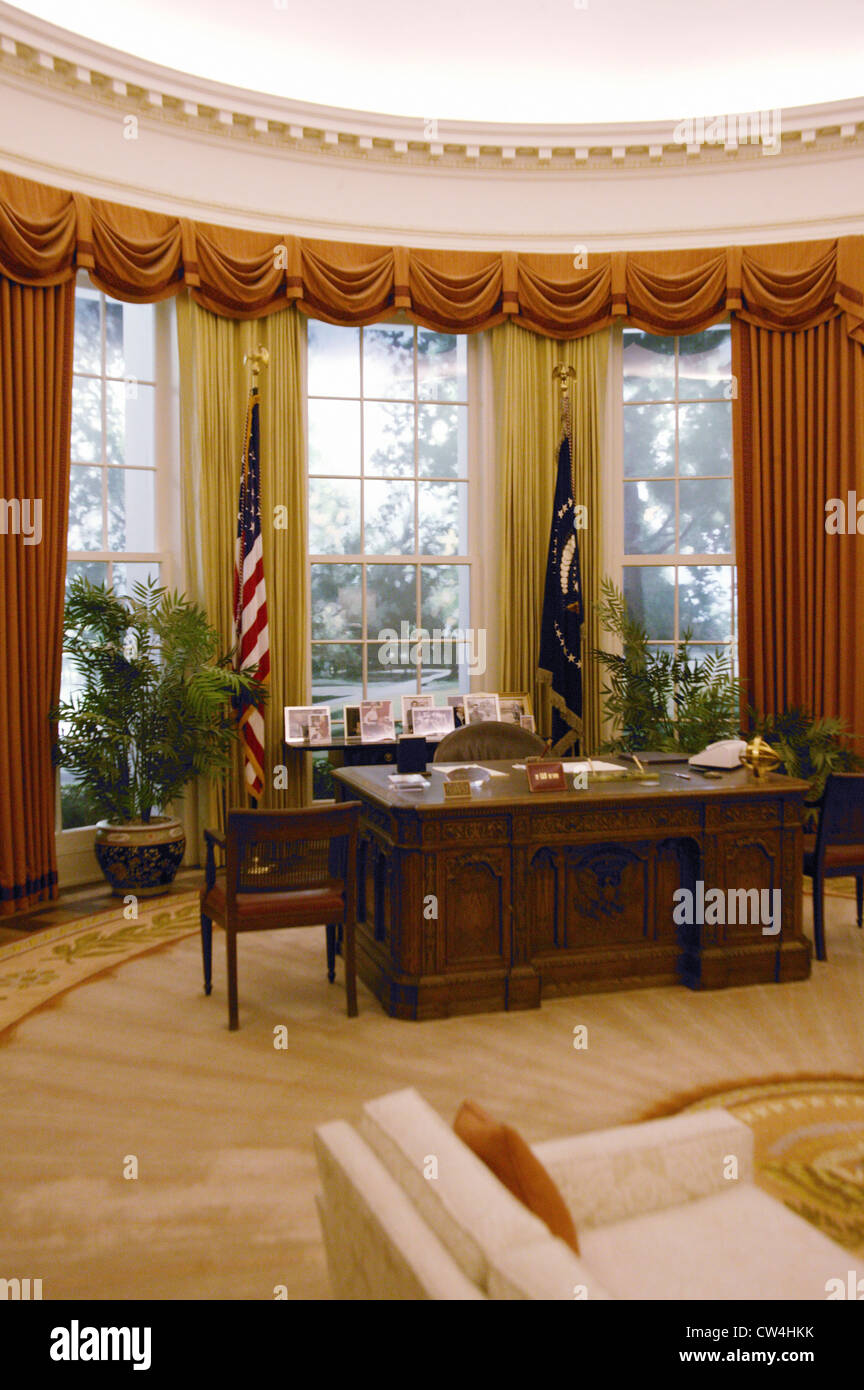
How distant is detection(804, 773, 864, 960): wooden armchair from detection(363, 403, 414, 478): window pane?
3607 mm

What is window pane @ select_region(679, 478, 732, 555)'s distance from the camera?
277 inches

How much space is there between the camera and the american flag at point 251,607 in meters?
6.07

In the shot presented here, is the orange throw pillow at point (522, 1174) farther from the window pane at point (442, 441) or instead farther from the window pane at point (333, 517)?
the window pane at point (442, 441)

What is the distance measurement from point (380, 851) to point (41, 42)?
4355 millimetres

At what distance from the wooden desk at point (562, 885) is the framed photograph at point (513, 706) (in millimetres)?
2145

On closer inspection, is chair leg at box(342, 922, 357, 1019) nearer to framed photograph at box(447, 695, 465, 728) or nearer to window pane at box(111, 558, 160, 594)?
framed photograph at box(447, 695, 465, 728)

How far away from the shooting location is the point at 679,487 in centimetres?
704

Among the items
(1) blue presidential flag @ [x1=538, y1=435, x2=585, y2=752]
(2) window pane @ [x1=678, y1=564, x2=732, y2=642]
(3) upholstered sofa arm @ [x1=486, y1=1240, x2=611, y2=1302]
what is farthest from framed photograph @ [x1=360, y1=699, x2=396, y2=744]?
(3) upholstered sofa arm @ [x1=486, y1=1240, x2=611, y2=1302]

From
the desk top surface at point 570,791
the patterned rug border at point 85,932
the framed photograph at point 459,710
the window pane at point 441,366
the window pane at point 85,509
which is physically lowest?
the patterned rug border at point 85,932

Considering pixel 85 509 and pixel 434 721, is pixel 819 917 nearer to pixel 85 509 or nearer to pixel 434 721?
pixel 434 721

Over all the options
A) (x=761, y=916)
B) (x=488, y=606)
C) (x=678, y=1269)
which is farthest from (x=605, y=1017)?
(x=488, y=606)

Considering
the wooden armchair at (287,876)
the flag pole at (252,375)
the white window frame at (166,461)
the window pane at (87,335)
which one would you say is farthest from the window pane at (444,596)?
the wooden armchair at (287,876)

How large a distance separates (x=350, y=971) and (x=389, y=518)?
12.2ft

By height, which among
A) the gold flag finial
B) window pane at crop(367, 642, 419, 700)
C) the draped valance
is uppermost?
the draped valance
